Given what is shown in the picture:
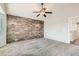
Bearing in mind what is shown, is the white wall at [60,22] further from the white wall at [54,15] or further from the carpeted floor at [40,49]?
the carpeted floor at [40,49]

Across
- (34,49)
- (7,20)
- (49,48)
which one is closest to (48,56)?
(49,48)

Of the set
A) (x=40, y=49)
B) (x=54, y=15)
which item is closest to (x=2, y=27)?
(x=40, y=49)

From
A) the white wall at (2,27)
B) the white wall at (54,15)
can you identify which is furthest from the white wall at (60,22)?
the white wall at (2,27)

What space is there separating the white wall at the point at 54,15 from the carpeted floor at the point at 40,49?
111mm

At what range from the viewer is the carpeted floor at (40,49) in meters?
1.98

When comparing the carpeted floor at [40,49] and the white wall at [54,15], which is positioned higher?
the white wall at [54,15]

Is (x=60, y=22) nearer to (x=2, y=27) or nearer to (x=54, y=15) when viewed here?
(x=54, y=15)

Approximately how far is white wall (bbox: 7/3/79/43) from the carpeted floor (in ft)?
0.36

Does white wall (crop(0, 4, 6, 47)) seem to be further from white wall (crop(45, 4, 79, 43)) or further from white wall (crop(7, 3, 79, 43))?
white wall (crop(45, 4, 79, 43))

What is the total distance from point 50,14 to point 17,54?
3.08 ft

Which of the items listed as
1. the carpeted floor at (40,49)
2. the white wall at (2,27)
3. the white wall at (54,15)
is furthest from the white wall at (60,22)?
the white wall at (2,27)

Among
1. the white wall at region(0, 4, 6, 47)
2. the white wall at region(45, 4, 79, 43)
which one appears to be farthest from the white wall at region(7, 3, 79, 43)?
the white wall at region(0, 4, 6, 47)

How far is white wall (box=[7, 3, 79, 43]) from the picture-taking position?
1.96 metres

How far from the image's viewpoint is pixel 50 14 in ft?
6.56
